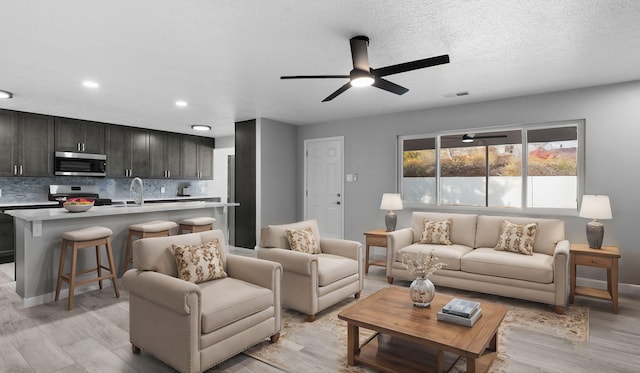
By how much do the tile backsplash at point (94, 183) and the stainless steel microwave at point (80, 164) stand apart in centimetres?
45

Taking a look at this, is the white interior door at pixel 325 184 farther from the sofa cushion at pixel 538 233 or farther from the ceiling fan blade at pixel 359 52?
the ceiling fan blade at pixel 359 52

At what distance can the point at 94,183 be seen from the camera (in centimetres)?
688

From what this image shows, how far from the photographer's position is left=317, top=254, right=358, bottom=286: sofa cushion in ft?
10.9

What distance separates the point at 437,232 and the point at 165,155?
589 centimetres

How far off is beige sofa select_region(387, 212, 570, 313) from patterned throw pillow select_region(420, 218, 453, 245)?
9 centimetres

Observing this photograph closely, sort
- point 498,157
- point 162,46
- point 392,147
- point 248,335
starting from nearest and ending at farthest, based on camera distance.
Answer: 1. point 248,335
2. point 162,46
3. point 498,157
4. point 392,147

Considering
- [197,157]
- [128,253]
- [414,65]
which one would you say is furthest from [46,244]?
[197,157]

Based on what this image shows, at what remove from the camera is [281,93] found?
4551 mm

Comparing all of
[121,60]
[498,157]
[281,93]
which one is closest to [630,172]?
[498,157]

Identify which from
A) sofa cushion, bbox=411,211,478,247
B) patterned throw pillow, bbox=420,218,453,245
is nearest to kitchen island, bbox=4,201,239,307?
patterned throw pillow, bbox=420,218,453,245

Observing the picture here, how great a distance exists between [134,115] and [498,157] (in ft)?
18.9

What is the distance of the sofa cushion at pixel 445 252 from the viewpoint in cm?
405

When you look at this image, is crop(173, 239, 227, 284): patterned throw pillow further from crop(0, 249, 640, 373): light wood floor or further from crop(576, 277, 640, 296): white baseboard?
crop(576, 277, 640, 296): white baseboard

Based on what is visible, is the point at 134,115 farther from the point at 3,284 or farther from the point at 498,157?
the point at 498,157
